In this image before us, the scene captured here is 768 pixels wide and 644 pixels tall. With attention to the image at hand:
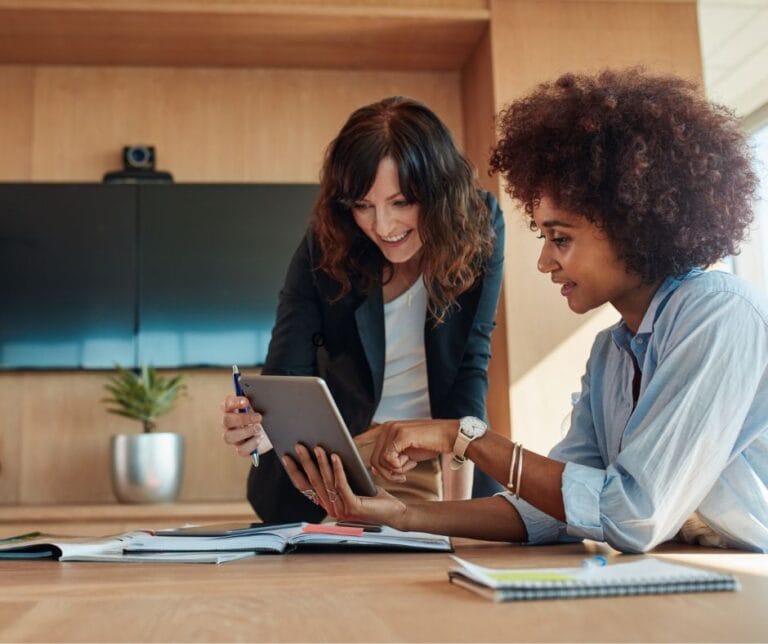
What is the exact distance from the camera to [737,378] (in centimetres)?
118

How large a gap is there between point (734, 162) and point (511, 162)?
1.19 ft

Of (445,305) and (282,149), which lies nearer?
(445,305)

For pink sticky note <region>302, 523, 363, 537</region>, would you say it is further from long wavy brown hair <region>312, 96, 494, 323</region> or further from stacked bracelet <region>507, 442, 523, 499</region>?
long wavy brown hair <region>312, 96, 494, 323</region>

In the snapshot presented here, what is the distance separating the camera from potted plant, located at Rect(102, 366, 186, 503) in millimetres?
3502

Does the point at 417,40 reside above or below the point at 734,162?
above

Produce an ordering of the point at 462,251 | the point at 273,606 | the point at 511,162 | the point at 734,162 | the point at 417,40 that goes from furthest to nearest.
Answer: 1. the point at 417,40
2. the point at 462,251
3. the point at 511,162
4. the point at 734,162
5. the point at 273,606

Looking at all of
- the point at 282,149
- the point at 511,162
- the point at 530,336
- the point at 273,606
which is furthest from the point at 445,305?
the point at 282,149

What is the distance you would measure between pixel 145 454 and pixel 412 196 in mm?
1959

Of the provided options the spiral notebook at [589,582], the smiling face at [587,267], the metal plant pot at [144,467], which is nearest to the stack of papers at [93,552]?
the spiral notebook at [589,582]

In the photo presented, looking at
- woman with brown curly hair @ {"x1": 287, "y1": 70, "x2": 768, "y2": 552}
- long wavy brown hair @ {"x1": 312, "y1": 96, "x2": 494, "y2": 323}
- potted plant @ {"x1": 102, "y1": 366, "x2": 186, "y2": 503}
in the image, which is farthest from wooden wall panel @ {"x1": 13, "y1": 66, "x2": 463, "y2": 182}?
woman with brown curly hair @ {"x1": 287, "y1": 70, "x2": 768, "y2": 552}

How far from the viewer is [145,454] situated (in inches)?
138

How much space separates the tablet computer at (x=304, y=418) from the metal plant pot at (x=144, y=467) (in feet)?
6.85

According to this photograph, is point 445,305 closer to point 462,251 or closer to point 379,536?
point 462,251

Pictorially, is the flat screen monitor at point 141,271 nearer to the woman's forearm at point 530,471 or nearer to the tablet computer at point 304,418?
the tablet computer at point 304,418
